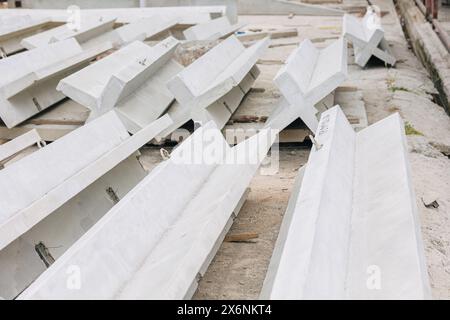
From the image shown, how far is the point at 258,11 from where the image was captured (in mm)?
17359

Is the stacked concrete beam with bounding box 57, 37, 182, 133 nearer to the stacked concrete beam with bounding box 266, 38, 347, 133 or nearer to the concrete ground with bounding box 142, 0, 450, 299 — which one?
the concrete ground with bounding box 142, 0, 450, 299

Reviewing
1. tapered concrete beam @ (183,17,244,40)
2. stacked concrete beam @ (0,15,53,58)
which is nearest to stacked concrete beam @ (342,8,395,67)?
tapered concrete beam @ (183,17,244,40)

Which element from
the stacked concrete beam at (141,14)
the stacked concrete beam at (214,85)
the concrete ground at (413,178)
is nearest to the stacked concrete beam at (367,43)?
the concrete ground at (413,178)

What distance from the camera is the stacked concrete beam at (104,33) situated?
31.6ft

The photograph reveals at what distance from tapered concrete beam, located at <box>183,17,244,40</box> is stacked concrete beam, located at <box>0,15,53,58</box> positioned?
7.79ft

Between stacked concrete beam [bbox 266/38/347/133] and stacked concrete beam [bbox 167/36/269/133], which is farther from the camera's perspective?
stacked concrete beam [bbox 167/36/269/133]

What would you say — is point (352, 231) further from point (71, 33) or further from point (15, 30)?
point (15, 30)

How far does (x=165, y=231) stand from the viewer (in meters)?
4.03

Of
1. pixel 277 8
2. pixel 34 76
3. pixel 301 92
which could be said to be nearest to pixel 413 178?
pixel 301 92

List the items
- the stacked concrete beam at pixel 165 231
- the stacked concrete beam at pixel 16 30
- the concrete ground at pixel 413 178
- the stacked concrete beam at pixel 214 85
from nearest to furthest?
1. the stacked concrete beam at pixel 165 231
2. the concrete ground at pixel 413 178
3. the stacked concrete beam at pixel 214 85
4. the stacked concrete beam at pixel 16 30

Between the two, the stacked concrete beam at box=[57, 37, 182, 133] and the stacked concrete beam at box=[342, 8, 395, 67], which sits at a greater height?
the stacked concrete beam at box=[57, 37, 182, 133]

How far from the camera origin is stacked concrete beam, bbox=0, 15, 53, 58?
33.1 feet

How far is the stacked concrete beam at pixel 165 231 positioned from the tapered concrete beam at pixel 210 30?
535 cm

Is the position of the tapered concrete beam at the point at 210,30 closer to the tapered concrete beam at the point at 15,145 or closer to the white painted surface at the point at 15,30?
the white painted surface at the point at 15,30
